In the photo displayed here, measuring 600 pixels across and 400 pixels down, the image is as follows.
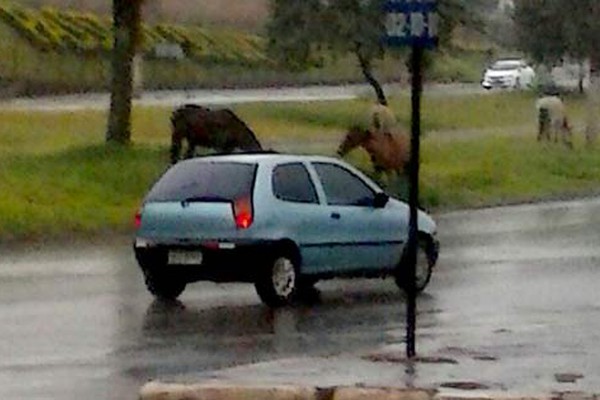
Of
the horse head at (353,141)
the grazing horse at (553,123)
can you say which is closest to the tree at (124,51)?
the horse head at (353,141)

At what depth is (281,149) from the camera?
45.1 metres

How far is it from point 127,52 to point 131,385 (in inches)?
860

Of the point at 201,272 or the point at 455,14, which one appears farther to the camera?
the point at 455,14

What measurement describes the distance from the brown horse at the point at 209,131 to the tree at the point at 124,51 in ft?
4.26

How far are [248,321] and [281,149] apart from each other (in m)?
24.9

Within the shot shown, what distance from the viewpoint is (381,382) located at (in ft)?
49.7

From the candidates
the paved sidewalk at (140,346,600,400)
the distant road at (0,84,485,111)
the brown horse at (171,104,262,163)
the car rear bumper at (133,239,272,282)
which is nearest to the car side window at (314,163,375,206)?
the car rear bumper at (133,239,272,282)

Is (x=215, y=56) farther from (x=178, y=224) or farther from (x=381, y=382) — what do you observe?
(x=381, y=382)

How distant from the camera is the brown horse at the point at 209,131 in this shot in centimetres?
3581

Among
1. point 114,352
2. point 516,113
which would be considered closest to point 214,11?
point 516,113

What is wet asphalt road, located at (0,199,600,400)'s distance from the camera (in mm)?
16406

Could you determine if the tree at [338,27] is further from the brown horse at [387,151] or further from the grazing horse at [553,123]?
the brown horse at [387,151]

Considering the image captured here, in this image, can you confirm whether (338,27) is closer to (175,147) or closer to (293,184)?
(175,147)

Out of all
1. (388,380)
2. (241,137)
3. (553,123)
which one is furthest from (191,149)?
(388,380)
